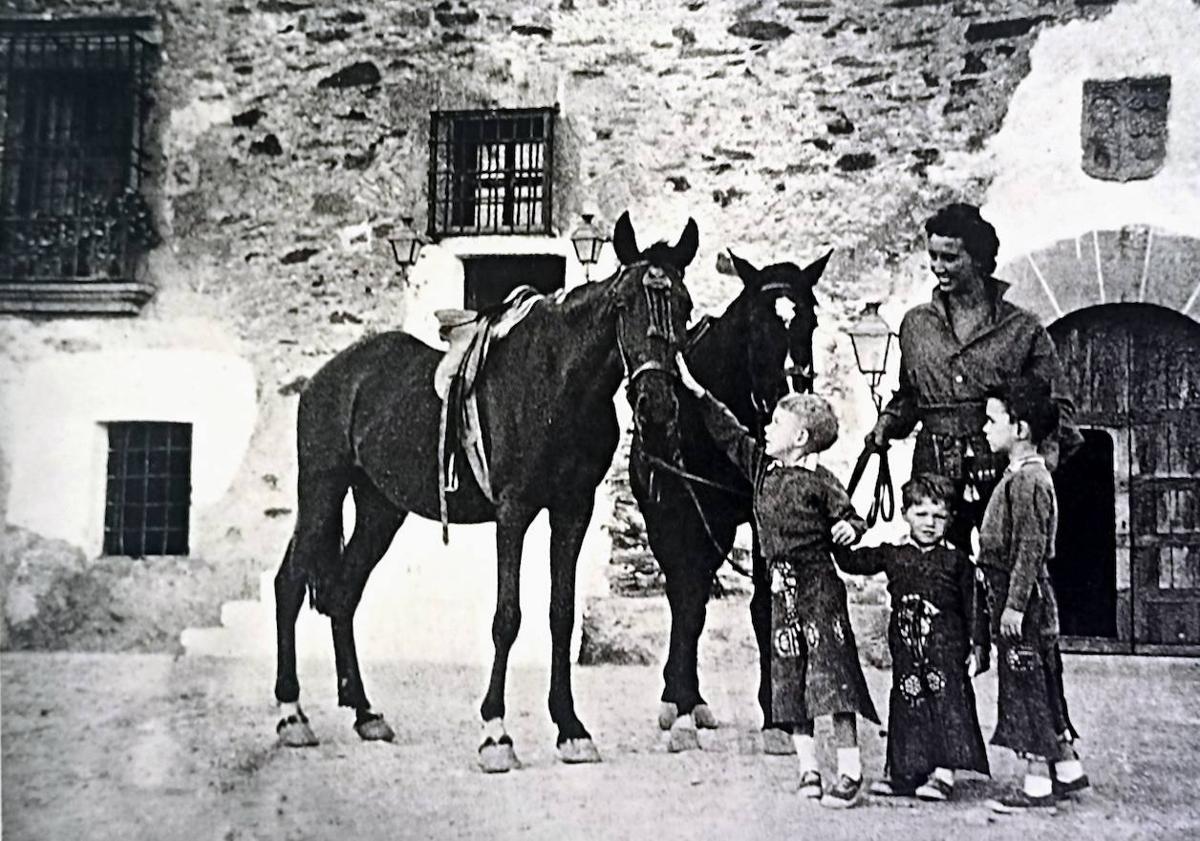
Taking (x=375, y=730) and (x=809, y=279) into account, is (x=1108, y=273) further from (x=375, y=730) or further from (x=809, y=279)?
(x=375, y=730)

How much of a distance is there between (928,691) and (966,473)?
56cm

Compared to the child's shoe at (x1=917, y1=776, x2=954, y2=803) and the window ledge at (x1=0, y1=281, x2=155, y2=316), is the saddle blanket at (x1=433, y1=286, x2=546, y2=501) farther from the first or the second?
the child's shoe at (x1=917, y1=776, x2=954, y2=803)

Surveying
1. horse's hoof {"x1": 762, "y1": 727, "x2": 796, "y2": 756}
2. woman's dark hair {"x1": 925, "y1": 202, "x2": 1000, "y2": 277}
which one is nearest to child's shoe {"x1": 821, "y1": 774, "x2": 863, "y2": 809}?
horse's hoof {"x1": 762, "y1": 727, "x2": 796, "y2": 756}

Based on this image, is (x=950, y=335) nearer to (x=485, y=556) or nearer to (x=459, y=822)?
(x=485, y=556)

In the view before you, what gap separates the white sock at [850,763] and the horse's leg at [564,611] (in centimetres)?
65

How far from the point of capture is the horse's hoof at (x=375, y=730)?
11.5ft

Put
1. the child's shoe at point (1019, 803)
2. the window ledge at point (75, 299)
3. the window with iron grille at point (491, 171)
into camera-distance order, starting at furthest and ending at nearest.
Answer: the window ledge at point (75, 299), the window with iron grille at point (491, 171), the child's shoe at point (1019, 803)

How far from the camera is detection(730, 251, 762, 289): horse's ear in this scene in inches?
136

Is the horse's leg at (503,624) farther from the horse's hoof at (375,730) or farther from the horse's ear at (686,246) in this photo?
the horse's ear at (686,246)

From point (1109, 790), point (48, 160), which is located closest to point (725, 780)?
point (1109, 790)

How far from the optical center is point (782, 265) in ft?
11.4

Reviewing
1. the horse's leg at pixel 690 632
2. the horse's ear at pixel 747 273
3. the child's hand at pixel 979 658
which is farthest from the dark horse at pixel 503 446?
the child's hand at pixel 979 658

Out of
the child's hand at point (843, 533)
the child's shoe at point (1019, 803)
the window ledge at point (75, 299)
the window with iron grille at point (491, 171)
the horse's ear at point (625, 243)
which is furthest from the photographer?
the window ledge at point (75, 299)

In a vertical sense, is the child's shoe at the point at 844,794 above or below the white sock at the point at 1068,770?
below
